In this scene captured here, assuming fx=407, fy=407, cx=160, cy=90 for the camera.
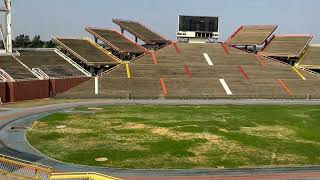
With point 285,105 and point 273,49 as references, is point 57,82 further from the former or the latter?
point 273,49

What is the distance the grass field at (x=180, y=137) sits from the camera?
1244 inches

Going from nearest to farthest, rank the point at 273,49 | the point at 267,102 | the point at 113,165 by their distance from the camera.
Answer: the point at 113,165 < the point at 267,102 < the point at 273,49

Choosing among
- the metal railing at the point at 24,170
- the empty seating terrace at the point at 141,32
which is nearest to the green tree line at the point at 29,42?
the empty seating terrace at the point at 141,32

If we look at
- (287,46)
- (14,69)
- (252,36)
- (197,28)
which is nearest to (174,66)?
(197,28)

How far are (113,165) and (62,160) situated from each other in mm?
4193

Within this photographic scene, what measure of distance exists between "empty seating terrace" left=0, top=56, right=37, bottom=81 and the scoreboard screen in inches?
1832

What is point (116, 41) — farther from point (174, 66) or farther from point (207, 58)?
point (207, 58)

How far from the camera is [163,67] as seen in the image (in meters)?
84.8

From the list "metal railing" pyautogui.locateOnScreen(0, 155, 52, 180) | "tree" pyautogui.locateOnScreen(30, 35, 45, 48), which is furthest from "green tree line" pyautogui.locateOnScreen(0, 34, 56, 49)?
"metal railing" pyautogui.locateOnScreen(0, 155, 52, 180)

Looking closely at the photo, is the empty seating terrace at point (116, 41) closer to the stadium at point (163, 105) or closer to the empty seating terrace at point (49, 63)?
the stadium at point (163, 105)

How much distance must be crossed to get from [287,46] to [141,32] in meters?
35.7

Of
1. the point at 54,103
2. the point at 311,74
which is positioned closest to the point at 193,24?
the point at 311,74

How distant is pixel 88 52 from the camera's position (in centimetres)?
8512

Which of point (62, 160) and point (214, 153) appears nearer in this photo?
point (62, 160)
